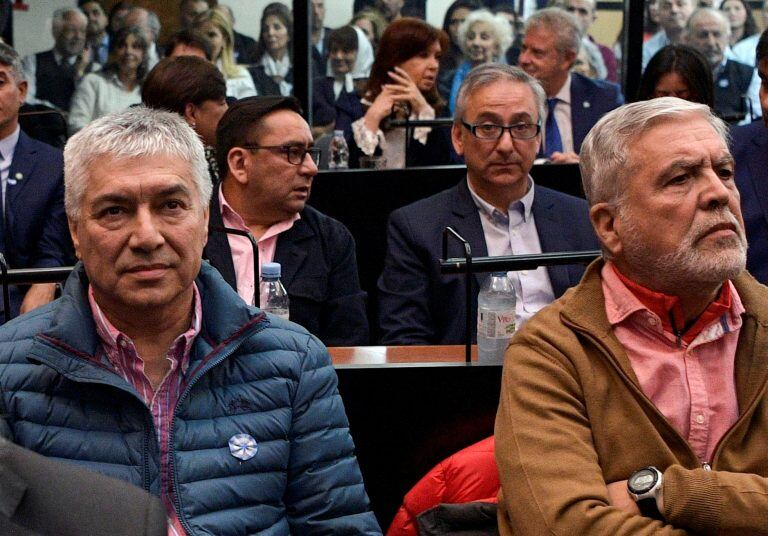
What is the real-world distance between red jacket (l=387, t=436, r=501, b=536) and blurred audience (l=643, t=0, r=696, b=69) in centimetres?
482

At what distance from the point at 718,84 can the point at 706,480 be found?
5121 mm

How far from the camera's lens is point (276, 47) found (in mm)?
6555

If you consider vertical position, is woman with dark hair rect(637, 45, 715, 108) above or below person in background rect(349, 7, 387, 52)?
below

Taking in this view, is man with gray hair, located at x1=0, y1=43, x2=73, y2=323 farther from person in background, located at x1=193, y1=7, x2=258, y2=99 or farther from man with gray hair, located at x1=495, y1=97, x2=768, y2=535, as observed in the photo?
man with gray hair, located at x1=495, y1=97, x2=768, y2=535

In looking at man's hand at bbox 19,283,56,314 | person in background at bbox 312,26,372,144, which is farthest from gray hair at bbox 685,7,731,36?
man's hand at bbox 19,283,56,314

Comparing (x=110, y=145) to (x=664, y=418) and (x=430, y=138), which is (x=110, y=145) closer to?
(x=664, y=418)

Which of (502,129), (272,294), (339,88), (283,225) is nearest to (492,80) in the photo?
(502,129)

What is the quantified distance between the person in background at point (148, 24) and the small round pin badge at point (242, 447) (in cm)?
464

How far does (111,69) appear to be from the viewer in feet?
21.4

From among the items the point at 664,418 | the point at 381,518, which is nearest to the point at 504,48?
the point at 381,518

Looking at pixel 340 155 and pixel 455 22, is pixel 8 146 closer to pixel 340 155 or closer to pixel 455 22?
pixel 340 155

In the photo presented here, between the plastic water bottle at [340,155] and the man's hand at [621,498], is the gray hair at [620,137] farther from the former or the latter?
the plastic water bottle at [340,155]

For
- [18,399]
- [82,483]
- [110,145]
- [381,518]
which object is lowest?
[381,518]

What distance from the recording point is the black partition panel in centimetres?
465
